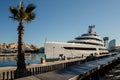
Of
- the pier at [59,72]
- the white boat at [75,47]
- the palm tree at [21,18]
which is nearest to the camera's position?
the pier at [59,72]

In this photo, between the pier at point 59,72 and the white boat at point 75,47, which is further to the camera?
the white boat at point 75,47

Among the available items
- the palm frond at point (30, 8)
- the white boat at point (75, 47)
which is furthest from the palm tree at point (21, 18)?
the white boat at point (75, 47)

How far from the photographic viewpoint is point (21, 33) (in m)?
13.5

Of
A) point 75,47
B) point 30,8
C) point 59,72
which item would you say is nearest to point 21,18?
point 30,8

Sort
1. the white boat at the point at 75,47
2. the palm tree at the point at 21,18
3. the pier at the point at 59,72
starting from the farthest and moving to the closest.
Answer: the white boat at the point at 75,47 < the palm tree at the point at 21,18 < the pier at the point at 59,72

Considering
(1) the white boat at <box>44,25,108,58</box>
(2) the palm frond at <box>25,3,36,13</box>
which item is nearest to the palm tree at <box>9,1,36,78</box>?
(2) the palm frond at <box>25,3,36,13</box>

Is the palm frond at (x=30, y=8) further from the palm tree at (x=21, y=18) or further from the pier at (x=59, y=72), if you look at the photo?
the pier at (x=59, y=72)

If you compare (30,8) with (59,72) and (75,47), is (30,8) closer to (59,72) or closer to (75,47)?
(59,72)

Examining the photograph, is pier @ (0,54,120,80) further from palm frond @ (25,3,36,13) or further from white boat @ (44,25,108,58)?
white boat @ (44,25,108,58)

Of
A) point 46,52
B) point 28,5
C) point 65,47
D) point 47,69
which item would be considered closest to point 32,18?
point 28,5

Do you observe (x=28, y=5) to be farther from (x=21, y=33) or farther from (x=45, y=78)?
(x=45, y=78)

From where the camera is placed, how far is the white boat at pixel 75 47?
170ft

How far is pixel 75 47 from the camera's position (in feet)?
190

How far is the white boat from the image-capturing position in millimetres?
51731
